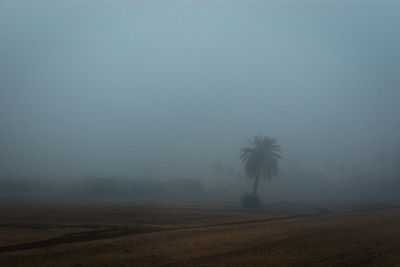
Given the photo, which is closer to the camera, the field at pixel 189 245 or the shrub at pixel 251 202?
the field at pixel 189 245

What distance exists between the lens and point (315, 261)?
19.4 meters

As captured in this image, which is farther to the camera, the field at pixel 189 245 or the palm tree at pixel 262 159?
the palm tree at pixel 262 159

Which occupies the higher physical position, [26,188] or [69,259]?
[26,188]

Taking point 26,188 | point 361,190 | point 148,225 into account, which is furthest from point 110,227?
point 361,190

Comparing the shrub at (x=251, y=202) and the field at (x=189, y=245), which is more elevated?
the shrub at (x=251, y=202)

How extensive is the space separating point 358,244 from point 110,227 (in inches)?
813

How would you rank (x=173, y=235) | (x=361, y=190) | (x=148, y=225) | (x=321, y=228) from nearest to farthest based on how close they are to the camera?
(x=173, y=235), (x=321, y=228), (x=148, y=225), (x=361, y=190)

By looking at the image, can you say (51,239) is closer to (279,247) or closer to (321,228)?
(279,247)

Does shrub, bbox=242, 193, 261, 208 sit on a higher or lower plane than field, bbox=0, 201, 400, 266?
higher

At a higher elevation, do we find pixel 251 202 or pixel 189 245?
pixel 251 202

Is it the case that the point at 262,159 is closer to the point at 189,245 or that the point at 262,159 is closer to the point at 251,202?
the point at 251,202

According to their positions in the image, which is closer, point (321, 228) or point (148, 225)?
point (321, 228)

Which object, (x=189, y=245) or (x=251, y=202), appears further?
(x=251, y=202)

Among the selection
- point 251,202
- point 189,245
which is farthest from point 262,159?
point 189,245
